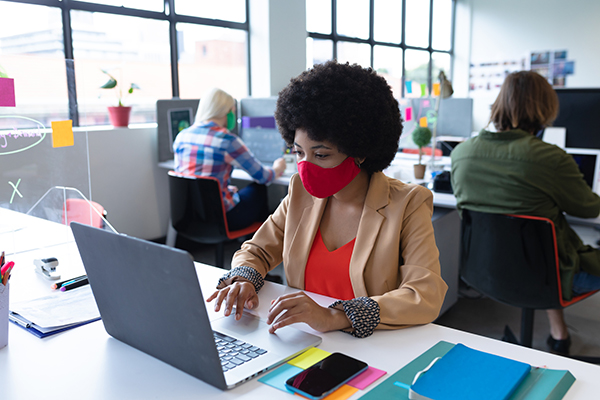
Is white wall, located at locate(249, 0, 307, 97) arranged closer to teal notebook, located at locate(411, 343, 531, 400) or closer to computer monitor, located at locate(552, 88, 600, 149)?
computer monitor, located at locate(552, 88, 600, 149)

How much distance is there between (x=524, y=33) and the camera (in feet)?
23.6

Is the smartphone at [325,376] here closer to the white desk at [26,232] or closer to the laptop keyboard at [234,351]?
the laptop keyboard at [234,351]

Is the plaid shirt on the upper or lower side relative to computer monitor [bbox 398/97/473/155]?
lower

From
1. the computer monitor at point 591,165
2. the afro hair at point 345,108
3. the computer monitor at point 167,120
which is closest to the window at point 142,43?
the computer monitor at point 167,120

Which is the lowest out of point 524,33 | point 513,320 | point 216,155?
point 513,320

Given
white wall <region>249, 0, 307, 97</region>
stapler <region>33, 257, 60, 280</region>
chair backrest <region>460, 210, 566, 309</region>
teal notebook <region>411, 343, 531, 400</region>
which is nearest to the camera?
teal notebook <region>411, 343, 531, 400</region>

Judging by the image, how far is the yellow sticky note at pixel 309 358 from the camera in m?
0.83

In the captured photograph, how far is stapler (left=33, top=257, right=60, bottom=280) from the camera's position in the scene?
1280 millimetres

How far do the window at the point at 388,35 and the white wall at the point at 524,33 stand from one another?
0.98ft

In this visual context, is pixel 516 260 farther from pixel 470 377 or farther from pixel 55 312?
pixel 55 312

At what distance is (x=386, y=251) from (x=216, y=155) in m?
1.86

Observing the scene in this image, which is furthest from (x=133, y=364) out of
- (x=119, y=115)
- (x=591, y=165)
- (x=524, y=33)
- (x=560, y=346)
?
(x=524, y=33)

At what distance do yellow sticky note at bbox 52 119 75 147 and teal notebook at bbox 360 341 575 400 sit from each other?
1.05 metres

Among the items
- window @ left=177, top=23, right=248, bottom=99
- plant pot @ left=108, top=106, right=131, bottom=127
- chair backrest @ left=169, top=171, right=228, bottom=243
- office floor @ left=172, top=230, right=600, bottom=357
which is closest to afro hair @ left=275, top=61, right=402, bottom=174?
chair backrest @ left=169, top=171, right=228, bottom=243
